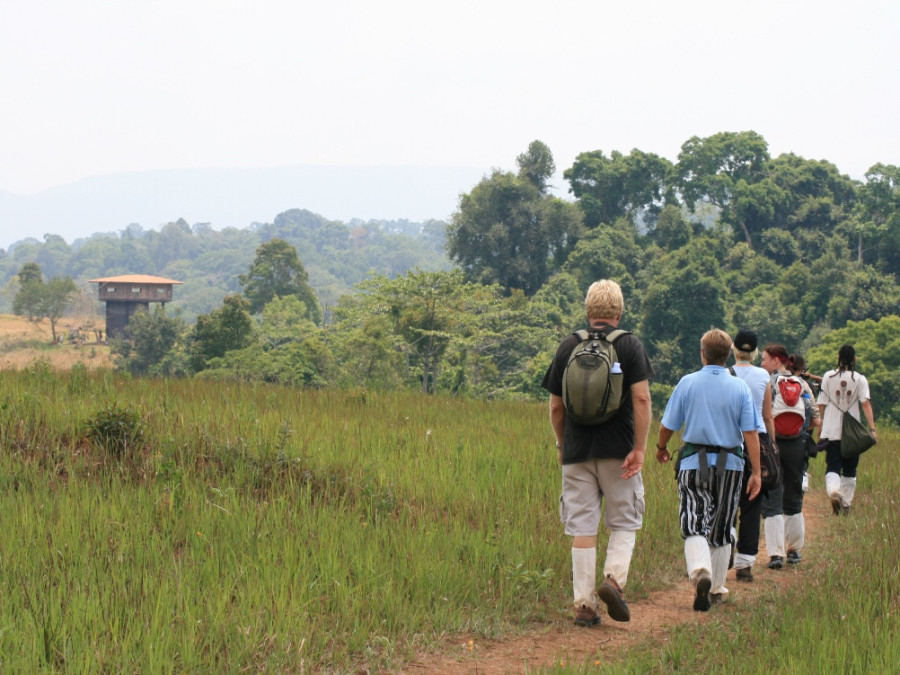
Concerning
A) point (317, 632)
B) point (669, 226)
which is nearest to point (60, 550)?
point (317, 632)

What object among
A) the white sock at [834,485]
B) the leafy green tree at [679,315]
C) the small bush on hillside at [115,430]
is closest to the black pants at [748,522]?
the white sock at [834,485]

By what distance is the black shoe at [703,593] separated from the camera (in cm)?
561

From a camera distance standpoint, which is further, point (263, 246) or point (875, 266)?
point (263, 246)

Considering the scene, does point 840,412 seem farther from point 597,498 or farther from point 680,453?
point 597,498

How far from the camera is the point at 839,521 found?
9188 millimetres

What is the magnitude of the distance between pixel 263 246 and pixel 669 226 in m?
35.8

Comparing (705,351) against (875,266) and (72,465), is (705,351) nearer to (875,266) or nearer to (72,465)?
(72,465)

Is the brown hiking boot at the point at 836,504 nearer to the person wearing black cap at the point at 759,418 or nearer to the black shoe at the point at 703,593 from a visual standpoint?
the person wearing black cap at the point at 759,418

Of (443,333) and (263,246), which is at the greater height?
(263,246)

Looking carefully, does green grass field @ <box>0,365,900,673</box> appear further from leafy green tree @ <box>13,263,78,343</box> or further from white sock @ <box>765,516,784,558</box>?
leafy green tree @ <box>13,263,78,343</box>

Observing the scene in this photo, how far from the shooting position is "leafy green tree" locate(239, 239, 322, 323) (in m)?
86.6

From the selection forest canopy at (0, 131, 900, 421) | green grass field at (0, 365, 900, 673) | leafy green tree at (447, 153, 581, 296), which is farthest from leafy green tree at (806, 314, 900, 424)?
green grass field at (0, 365, 900, 673)

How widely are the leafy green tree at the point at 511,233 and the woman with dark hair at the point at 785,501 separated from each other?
224 ft

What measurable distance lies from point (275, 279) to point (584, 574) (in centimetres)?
8436
